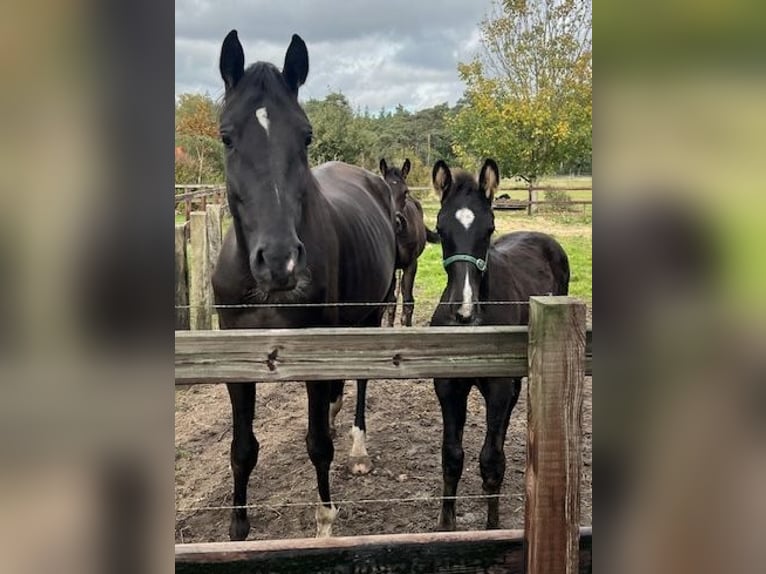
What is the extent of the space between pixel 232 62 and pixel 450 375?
1612 mm

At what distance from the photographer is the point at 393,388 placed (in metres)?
5.55

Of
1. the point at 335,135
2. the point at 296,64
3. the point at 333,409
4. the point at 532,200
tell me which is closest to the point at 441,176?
the point at 296,64

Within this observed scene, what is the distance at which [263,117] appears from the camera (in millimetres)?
2607

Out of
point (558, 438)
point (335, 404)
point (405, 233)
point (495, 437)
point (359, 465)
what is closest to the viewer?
point (558, 438)

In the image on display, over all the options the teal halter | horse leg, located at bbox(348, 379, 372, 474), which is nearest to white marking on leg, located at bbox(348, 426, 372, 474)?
horse leg, located at bbox(348, 379, 372, 474)

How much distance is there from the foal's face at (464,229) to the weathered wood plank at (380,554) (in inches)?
52.0

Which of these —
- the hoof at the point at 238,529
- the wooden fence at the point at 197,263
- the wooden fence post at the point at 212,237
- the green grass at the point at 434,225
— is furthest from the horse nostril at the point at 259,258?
the green grass at the point at 434,225

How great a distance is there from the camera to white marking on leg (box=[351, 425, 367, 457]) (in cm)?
416

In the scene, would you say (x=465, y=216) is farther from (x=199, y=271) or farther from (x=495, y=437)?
(x=199, y=271)

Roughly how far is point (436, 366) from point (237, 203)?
1.24 metres

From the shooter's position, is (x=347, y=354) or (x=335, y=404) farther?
(x=335, y=404)

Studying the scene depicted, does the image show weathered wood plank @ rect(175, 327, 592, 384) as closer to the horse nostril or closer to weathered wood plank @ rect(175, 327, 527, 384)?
weathered wood plank @ rect(175, 327, 527, 384)

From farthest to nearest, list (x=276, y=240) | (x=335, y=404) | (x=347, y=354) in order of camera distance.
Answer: (x=335, y=404) < (x=276, y=240) < (x=347, y=354)
